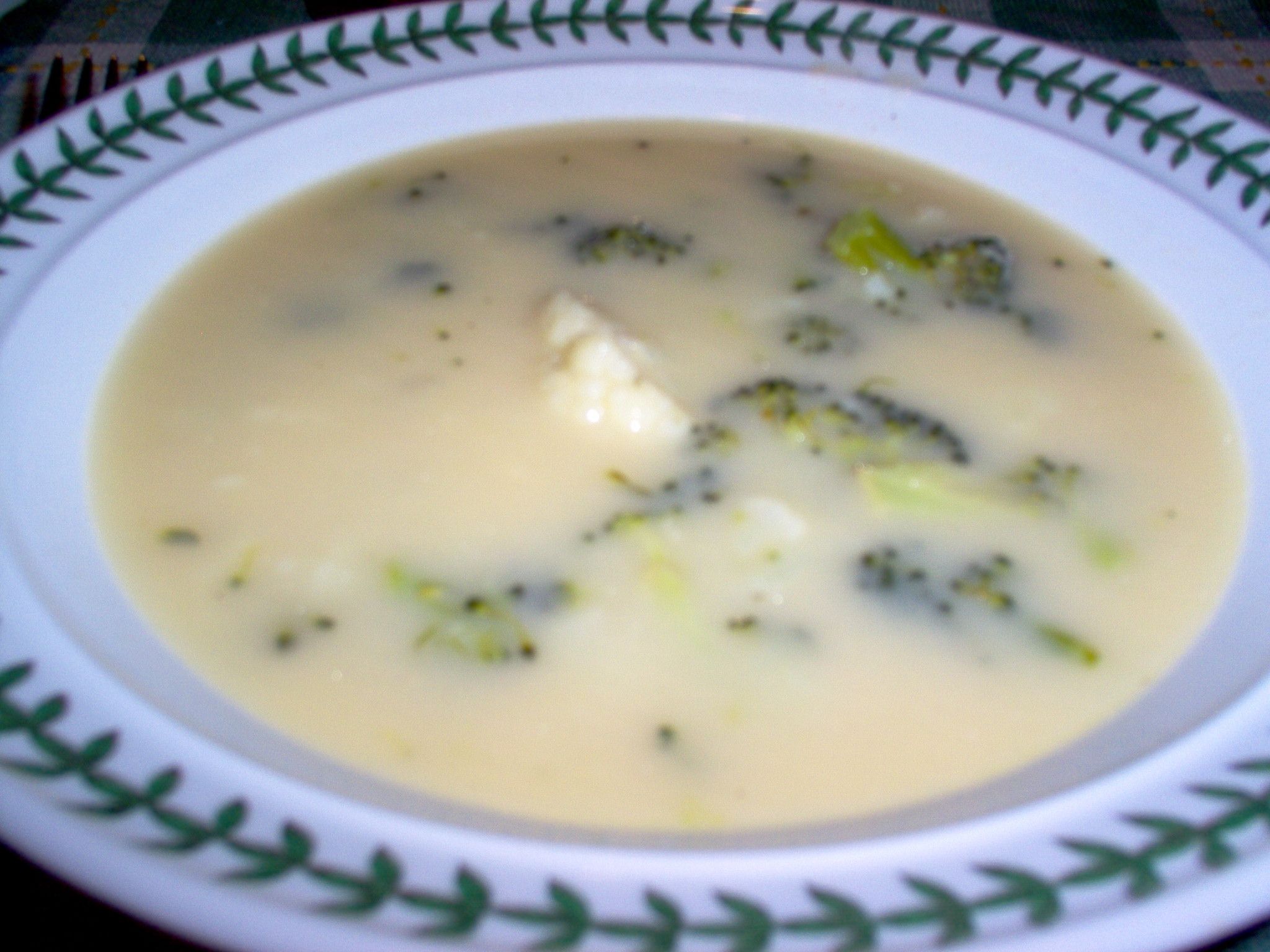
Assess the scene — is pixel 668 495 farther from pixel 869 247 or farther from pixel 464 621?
pixel 869 247

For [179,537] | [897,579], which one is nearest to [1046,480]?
[897,579]

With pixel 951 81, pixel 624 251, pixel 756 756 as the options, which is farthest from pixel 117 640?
pixel 951 81

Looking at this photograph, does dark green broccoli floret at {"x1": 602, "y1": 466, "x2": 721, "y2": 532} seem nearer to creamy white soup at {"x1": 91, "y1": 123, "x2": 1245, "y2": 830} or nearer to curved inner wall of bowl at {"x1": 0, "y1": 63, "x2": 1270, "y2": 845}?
creamy white soup at {"x1": 91, "y1": 123, "x2": 1245, "y2": 830}

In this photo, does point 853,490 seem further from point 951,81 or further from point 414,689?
point 951,81

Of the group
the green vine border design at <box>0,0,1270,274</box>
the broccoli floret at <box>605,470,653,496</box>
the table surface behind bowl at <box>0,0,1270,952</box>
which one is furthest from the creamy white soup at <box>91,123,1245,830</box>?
the table surface behind bowl at <box>0,0,1270,952</box>

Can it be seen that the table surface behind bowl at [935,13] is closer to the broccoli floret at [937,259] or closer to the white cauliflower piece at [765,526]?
the broccoli floret at [937,259]

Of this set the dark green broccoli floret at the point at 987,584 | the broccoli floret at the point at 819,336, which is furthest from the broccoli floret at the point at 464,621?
the broccoli floret at the point at 819,336
